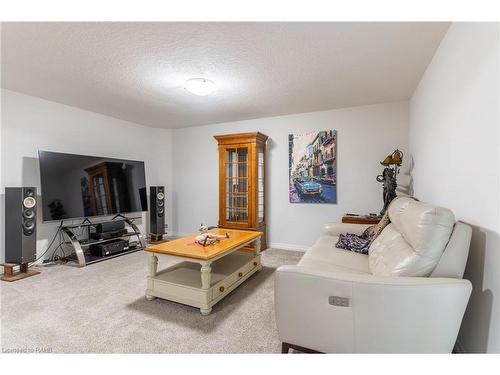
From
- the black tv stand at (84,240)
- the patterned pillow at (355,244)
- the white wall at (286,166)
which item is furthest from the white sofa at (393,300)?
the black tv stand at (84,240)

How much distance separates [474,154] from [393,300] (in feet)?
3.13

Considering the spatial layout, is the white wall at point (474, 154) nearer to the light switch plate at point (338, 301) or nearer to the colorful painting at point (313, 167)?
the light switch plate at point (338, 301)

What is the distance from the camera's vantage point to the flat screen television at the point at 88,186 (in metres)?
3.15

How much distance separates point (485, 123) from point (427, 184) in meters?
1.29

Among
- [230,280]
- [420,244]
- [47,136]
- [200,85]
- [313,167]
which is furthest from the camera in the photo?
[313,167]

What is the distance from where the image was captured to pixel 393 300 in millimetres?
1181

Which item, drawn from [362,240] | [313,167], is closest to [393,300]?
[362,240]

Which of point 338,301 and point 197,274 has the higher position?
point 338,301

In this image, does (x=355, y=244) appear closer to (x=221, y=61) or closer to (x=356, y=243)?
(x=356, y=243)

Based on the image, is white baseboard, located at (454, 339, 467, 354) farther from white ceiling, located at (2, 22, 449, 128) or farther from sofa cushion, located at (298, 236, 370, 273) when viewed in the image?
white ceiling, located at (2, 22, 449, 128)

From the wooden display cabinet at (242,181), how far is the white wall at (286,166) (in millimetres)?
226

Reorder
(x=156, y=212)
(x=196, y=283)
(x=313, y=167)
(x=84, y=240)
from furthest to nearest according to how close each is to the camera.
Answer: (x=156, y=212) → (x=313, y=167) → (x=84, y=240) → (x=196, y=283)

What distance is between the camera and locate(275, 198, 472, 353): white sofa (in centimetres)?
116
